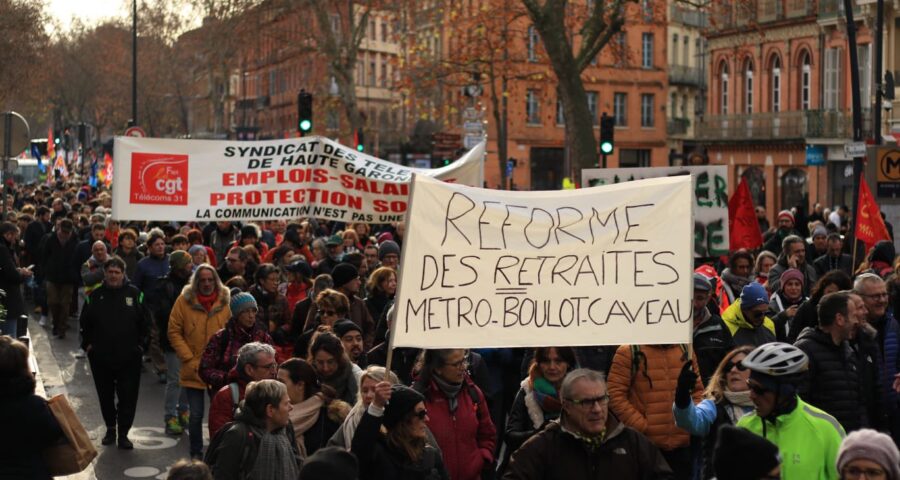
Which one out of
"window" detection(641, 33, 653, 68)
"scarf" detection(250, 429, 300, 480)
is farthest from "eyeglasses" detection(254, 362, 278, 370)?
"window" detection(641, 33, 653, 68)

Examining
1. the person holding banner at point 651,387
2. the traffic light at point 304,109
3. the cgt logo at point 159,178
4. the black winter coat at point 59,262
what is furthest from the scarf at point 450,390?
the traffic light at point 304,109

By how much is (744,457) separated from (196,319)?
725 centimetres

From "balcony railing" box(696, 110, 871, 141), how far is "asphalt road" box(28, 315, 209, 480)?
30.7m

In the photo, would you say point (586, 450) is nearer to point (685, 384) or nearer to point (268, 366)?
point (685, 384)

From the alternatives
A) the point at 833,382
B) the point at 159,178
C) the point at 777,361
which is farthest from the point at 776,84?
the point at 777,361

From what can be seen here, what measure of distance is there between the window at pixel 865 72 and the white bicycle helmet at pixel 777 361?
3943cm

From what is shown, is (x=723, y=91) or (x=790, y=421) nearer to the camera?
(x=790, y=421)

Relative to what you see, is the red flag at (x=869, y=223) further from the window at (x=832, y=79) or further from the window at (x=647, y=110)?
the window at (x=647, y=110)

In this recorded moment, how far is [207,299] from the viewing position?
1162cm

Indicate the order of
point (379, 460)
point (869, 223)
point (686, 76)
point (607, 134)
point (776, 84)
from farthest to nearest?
1. point (686, 76)
2. point (776, 84)
3. point (607, 134)
4. point (869, 223)
5. point (379, 460)

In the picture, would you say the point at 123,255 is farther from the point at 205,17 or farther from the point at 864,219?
the point at 205,17

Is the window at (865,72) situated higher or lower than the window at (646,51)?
lower

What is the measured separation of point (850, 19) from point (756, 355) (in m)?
18.9

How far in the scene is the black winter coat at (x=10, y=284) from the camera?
46.8 feet
